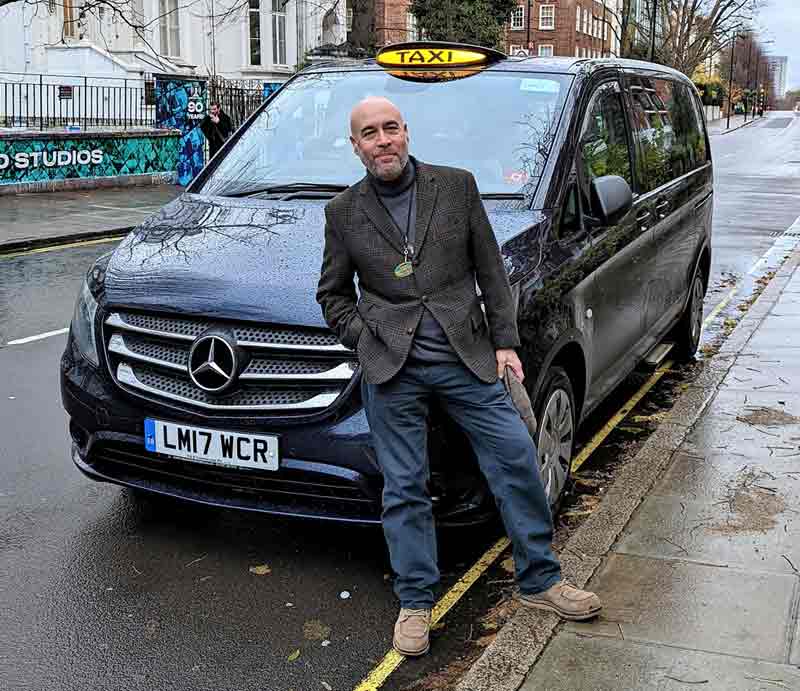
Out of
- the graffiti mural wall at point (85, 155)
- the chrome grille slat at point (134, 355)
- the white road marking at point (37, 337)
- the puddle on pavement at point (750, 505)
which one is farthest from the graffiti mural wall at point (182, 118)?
the chrome grille slat at point (134, 355)

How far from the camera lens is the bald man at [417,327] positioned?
11.6 feet

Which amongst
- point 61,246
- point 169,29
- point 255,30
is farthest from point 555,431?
point 255,30

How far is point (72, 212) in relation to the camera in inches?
713

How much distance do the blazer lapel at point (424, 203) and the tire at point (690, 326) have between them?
4.46 meters

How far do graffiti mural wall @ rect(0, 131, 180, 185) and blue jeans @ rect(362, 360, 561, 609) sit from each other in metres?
18.0

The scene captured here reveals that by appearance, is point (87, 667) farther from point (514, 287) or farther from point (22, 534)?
point (514, 287)

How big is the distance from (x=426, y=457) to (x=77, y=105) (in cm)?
2097

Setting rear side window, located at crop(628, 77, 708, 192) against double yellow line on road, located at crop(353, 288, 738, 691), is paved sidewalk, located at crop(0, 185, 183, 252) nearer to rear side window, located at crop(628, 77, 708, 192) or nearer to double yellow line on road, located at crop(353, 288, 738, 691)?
rear side window, located at crop(628, 77, 708, 192)

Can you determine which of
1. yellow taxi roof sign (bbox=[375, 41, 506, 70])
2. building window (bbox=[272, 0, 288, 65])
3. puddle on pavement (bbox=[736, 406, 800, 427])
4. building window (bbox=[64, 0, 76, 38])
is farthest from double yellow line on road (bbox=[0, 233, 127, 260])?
building window (bbox=[272, 0, 288, 65])

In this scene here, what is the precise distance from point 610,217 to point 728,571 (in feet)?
5.62

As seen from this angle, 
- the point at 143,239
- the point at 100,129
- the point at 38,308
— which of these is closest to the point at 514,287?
the point at 143,239

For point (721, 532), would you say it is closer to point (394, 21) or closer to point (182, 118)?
point (182, 118)

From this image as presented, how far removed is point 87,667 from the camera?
3.65 m

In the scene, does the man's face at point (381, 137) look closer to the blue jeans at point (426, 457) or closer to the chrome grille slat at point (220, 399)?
the blue jeans at point (426, 457)
